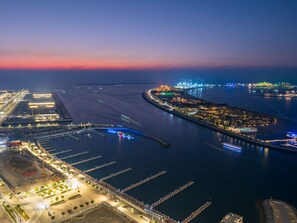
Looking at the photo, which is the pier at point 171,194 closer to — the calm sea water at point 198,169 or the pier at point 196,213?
the calm sea water at point 198,169

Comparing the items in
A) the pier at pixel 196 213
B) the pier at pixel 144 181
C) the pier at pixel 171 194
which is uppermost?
the pier at pixel 144 181

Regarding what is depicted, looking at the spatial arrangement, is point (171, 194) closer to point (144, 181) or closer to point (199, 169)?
point (144, 181)

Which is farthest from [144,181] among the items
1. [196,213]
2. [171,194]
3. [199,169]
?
[199,169]

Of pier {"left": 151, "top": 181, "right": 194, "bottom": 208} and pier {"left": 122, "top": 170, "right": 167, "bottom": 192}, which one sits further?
pier {"left": 122, "top": 170, "right": 167, "bottom": 192}

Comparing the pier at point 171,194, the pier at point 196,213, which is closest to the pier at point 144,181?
the pier at point 171,194


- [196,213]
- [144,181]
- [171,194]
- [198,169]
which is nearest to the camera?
[196,213]

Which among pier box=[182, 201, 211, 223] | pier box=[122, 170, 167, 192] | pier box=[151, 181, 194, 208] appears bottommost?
pier box=[182, 201, 211, 223]

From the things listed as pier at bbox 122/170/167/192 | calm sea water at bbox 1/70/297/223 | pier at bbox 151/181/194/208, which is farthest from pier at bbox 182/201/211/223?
pier at bbox 122/170/167/192

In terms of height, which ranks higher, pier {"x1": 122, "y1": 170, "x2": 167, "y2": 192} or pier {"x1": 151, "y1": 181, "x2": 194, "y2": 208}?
pier {"x1": 122, "y1": 170, "x2": 167, "y2": 192}

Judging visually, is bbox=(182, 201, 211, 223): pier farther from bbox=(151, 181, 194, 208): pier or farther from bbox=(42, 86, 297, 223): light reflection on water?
bbox=(151, 181, 194, 208): pier

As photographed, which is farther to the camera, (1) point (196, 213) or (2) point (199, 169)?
(2) point (199, 169)

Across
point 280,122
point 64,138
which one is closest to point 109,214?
point 64,138
